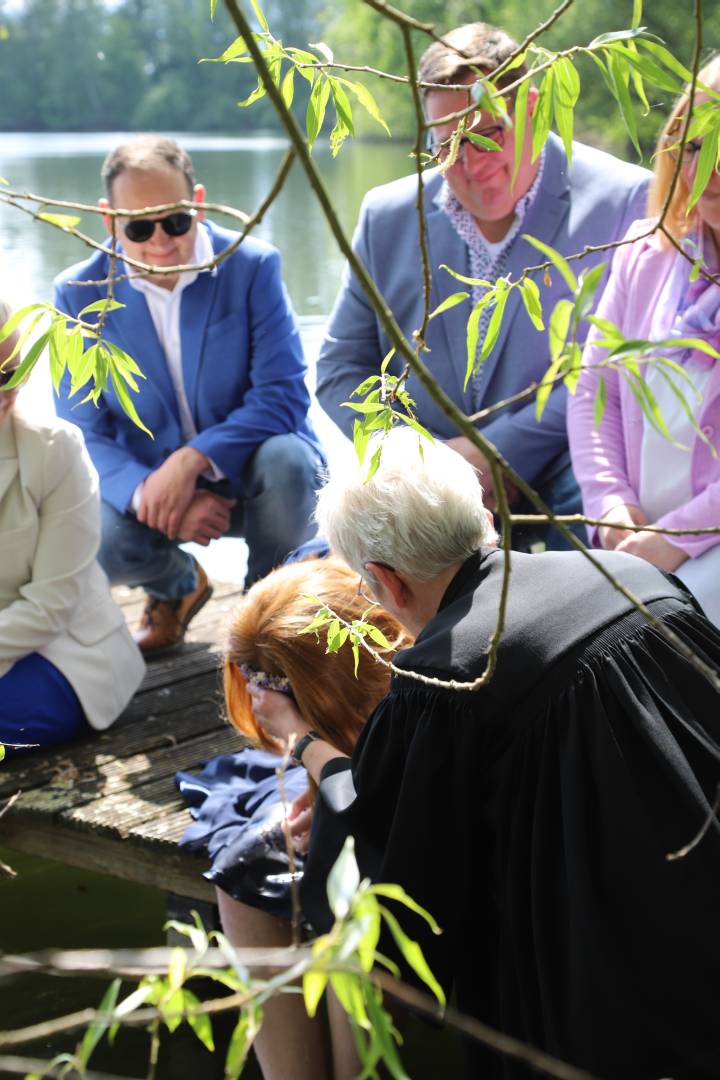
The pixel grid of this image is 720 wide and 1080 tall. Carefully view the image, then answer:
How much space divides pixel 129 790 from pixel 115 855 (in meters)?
0.17

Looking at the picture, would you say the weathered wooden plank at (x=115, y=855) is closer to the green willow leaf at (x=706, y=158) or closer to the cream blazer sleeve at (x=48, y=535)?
the cream blazer sleeve at (x=48, y=535)

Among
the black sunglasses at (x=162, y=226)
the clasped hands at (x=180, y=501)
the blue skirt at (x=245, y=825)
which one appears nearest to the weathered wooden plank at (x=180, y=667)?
the clasped hands at (x=180, y=501)

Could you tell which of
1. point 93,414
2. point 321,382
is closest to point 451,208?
point 321,382

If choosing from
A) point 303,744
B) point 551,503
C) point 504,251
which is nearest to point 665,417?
point 551,503

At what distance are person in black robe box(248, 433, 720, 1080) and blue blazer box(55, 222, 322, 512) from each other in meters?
1.93

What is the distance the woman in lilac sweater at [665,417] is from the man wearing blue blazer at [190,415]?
100 centimetres

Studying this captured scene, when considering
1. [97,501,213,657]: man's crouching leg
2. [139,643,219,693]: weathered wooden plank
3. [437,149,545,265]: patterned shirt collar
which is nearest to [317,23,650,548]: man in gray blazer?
[437,149,545,265]: patterned shirt collar

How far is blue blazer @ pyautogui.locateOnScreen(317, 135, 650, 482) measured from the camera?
3.66 meters

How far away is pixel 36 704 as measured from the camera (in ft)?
10.9

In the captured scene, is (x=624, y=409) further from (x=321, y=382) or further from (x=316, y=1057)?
(x=316, y=1057)

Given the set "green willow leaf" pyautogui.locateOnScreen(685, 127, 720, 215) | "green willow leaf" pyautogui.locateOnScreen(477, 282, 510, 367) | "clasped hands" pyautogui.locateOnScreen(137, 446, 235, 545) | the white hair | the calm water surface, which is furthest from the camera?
the calm water surface

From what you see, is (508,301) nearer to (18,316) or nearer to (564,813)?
(564,813)

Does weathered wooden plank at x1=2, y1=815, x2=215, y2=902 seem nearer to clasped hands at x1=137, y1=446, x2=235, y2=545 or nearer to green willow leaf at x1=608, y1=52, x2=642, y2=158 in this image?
clasped hands at x1=137, y1=446, x2=235, y2=545

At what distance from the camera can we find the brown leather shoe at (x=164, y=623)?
4035mm
